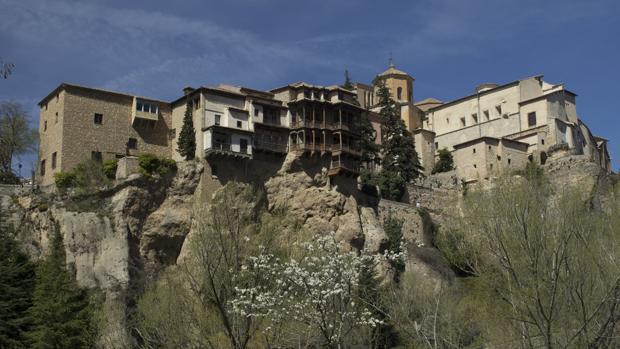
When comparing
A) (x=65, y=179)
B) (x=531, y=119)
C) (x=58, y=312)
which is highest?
(x=531, y=119)

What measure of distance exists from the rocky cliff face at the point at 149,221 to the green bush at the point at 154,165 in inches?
22.0

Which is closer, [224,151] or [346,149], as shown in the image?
[224,151]

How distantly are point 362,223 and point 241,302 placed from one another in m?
31.6

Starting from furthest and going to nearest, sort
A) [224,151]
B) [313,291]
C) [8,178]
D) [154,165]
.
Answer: [8,178]
[224,151]
[154,165]
[313,291]

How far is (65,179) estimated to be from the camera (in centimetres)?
5550

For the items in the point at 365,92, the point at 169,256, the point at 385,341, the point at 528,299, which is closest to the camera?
the point at 528,299

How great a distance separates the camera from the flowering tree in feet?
95.8

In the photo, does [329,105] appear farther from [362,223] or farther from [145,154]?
[145,154]

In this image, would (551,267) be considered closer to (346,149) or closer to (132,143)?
(346,149)

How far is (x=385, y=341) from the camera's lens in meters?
49.5

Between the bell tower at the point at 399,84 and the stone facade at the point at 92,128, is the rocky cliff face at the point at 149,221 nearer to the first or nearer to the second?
the stone facade at the point at 92,128

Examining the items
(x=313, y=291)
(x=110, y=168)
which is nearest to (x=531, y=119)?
(x=110, y=168)

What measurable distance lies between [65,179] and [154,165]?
5.71m

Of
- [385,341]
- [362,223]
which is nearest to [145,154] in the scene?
[362,223]
